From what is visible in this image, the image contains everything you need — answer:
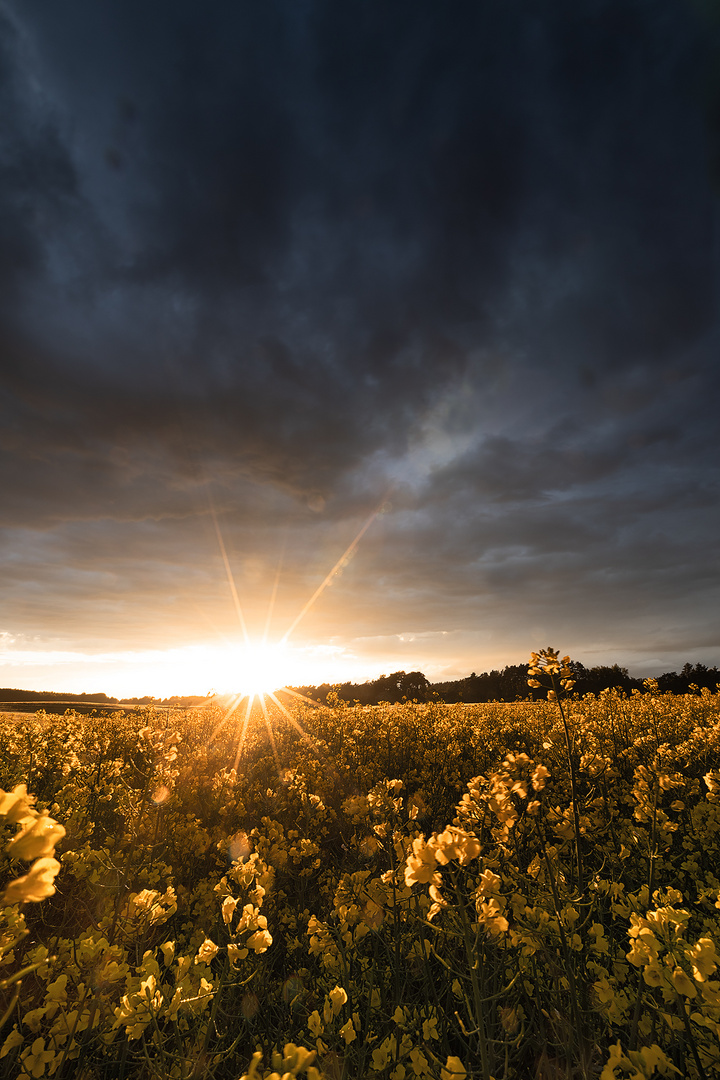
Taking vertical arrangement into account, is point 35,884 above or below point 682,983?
above

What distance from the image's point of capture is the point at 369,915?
3738mm

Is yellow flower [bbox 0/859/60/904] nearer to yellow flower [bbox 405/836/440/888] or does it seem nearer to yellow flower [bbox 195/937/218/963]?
yellow flower [bbox 405/836/440/888]

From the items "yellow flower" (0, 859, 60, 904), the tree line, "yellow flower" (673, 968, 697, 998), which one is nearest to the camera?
→ "yellow flower" (0, 859, 60, 904)

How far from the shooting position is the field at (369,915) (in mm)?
2258

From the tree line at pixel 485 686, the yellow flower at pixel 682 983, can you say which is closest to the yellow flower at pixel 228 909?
the yellow flower at pixel 682 983

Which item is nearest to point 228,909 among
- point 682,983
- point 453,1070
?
point 453,1070

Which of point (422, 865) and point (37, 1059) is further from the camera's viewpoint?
point (37, 1059)

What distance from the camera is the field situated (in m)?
2.26

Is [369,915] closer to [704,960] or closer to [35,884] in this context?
[704,960]

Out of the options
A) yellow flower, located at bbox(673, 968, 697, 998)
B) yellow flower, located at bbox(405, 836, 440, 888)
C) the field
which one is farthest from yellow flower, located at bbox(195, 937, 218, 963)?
yellow flower, located at bbox(673, 968, 697, 998)

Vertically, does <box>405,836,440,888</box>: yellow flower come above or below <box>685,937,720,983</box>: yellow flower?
above

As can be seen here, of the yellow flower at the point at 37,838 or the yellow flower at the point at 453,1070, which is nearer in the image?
the yellow flower at the point at 37,838

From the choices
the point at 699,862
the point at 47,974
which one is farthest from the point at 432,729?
the point at 47,974

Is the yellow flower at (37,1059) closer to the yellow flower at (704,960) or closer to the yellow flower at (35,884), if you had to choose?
the yellow flower at (35,884)
